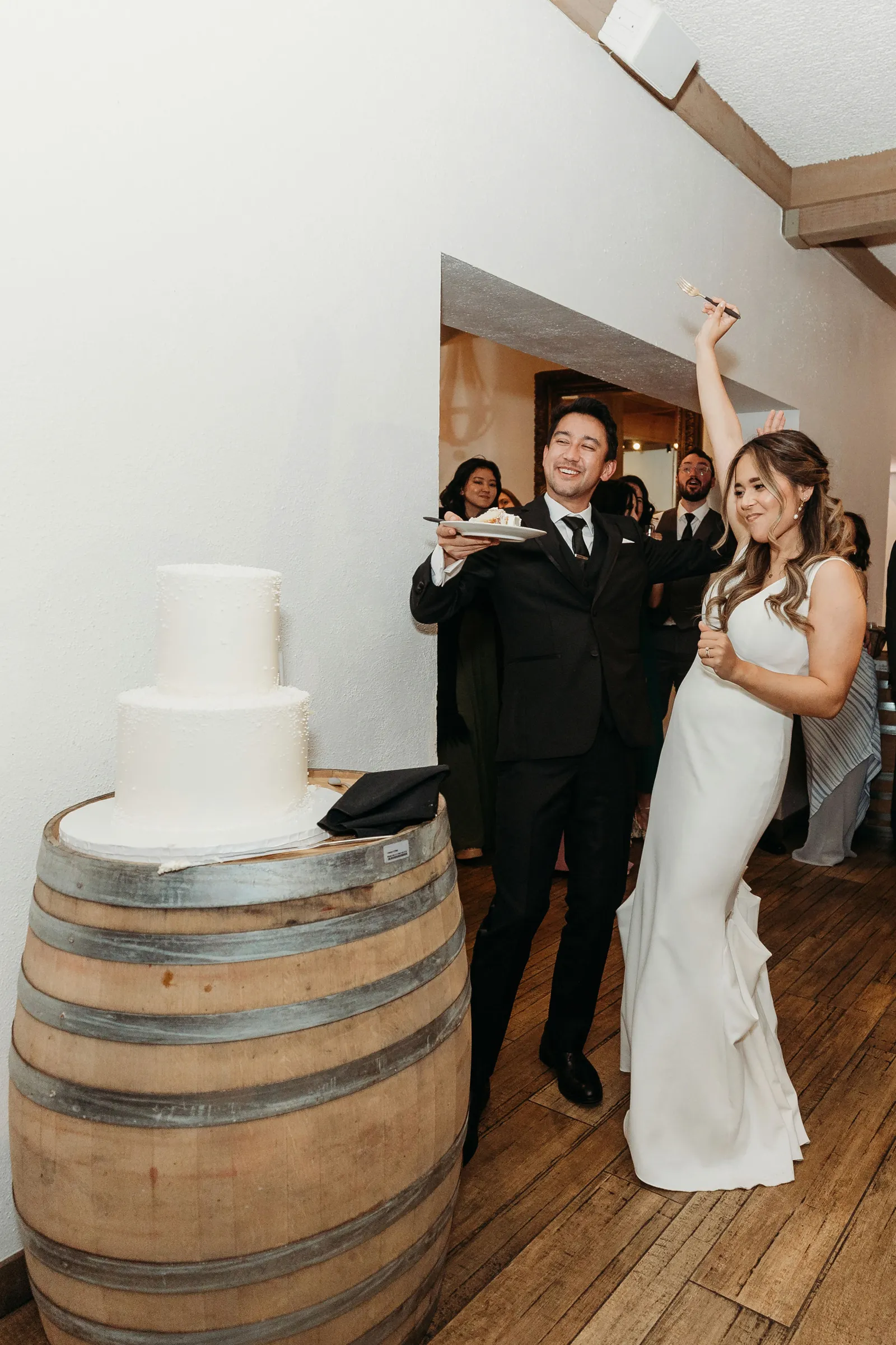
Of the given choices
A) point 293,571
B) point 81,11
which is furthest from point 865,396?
point 81,11

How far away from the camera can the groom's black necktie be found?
7.18 ft

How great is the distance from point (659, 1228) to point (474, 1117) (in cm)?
42

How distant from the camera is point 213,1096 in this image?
1085 mm

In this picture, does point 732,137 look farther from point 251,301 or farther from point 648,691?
point 251,301

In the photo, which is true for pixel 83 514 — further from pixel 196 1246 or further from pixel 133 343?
pixel 196 1246

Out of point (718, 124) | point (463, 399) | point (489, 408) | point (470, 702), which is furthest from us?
point (489, 408)

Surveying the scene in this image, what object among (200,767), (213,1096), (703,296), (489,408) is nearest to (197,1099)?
(213,1096)

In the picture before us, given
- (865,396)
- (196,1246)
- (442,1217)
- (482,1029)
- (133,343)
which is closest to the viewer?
(196,1246)

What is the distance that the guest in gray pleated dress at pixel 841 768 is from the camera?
13.8 ft

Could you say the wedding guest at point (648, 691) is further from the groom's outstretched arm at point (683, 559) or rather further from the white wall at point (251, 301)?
the white wall at point (251, 301)

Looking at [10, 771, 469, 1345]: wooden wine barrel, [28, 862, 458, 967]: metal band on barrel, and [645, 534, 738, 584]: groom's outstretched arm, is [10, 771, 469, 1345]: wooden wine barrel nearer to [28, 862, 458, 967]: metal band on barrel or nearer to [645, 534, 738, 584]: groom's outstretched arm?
[28, 862, 458, 967]: metal band on barrel

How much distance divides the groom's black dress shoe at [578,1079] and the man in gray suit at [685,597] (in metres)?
A: 1.92

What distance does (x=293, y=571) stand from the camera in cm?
192

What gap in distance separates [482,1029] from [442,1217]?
0.72 m
